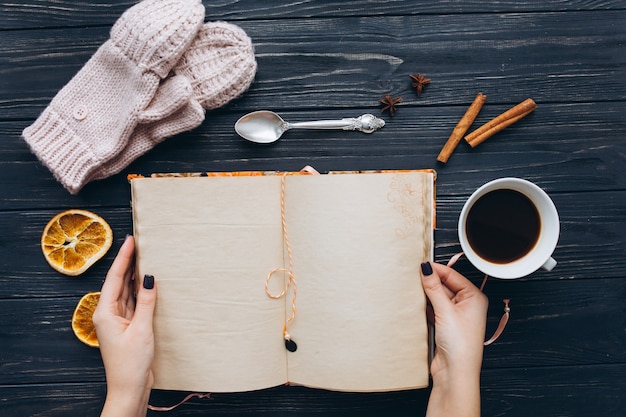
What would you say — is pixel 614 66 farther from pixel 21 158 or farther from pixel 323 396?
pixel 21 158

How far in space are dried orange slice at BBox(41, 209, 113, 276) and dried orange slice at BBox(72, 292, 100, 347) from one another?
0.17 feet

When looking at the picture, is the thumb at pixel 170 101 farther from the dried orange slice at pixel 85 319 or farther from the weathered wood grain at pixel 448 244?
the dried orange slice at pixel 85 319

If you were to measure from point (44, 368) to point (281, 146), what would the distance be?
1.96 feet

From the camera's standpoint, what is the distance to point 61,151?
78 centimetres

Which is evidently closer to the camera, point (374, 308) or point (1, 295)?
point (374, 308)

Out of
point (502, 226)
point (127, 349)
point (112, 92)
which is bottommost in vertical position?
point (127, 349)

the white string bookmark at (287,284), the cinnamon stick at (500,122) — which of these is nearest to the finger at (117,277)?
the white string bookmark at (287,284)

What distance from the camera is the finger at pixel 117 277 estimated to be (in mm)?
714

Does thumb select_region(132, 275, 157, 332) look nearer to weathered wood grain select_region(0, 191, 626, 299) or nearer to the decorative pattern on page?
weathered wood grain select_region(0, 191, 626, 299)

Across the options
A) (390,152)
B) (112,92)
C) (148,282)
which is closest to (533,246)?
(390,152)

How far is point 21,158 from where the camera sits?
830mm

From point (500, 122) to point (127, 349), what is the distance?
73 cm

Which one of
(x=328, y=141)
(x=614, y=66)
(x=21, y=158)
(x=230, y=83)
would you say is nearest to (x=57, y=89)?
(x=21, y=158)

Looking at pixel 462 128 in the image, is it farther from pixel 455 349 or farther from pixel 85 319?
pixel 85 319
